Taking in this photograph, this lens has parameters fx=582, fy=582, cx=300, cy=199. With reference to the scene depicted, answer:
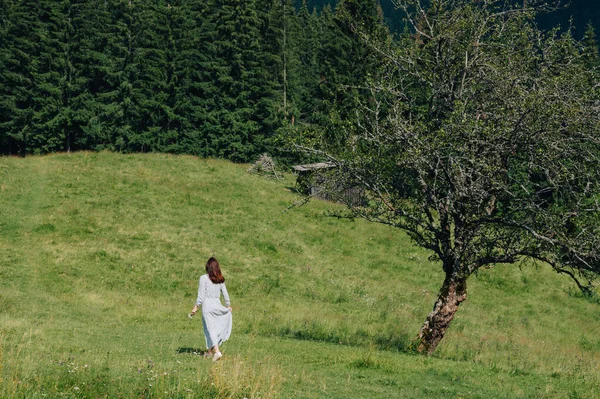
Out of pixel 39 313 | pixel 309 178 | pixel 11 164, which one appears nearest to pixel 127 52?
pixel 11 164

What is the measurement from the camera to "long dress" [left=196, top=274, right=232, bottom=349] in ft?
40.3

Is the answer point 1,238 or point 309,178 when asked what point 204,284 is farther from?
point 1,238

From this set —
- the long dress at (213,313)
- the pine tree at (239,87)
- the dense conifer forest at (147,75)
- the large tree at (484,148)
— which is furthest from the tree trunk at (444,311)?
the pine tree at (239,87)

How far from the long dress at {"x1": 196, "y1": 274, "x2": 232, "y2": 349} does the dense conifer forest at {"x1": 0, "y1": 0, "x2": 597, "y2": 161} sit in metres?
43.2

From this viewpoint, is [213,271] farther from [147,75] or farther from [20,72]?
[20,72]

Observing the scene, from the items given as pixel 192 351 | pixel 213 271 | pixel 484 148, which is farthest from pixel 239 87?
pixel 213 271

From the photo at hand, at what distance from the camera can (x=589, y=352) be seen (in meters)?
23.2

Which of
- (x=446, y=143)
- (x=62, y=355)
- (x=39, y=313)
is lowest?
(x=39, y=313)

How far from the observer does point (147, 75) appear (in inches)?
2365

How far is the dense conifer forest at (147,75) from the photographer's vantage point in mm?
57031

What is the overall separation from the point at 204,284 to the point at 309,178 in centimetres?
474

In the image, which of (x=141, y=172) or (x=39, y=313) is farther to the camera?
(x=141, y=172)

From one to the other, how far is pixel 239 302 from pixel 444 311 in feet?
36.0

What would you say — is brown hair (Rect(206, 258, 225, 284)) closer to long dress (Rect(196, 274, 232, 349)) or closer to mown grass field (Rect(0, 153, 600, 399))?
long dress (Rect(196, 274, 232, 349))
